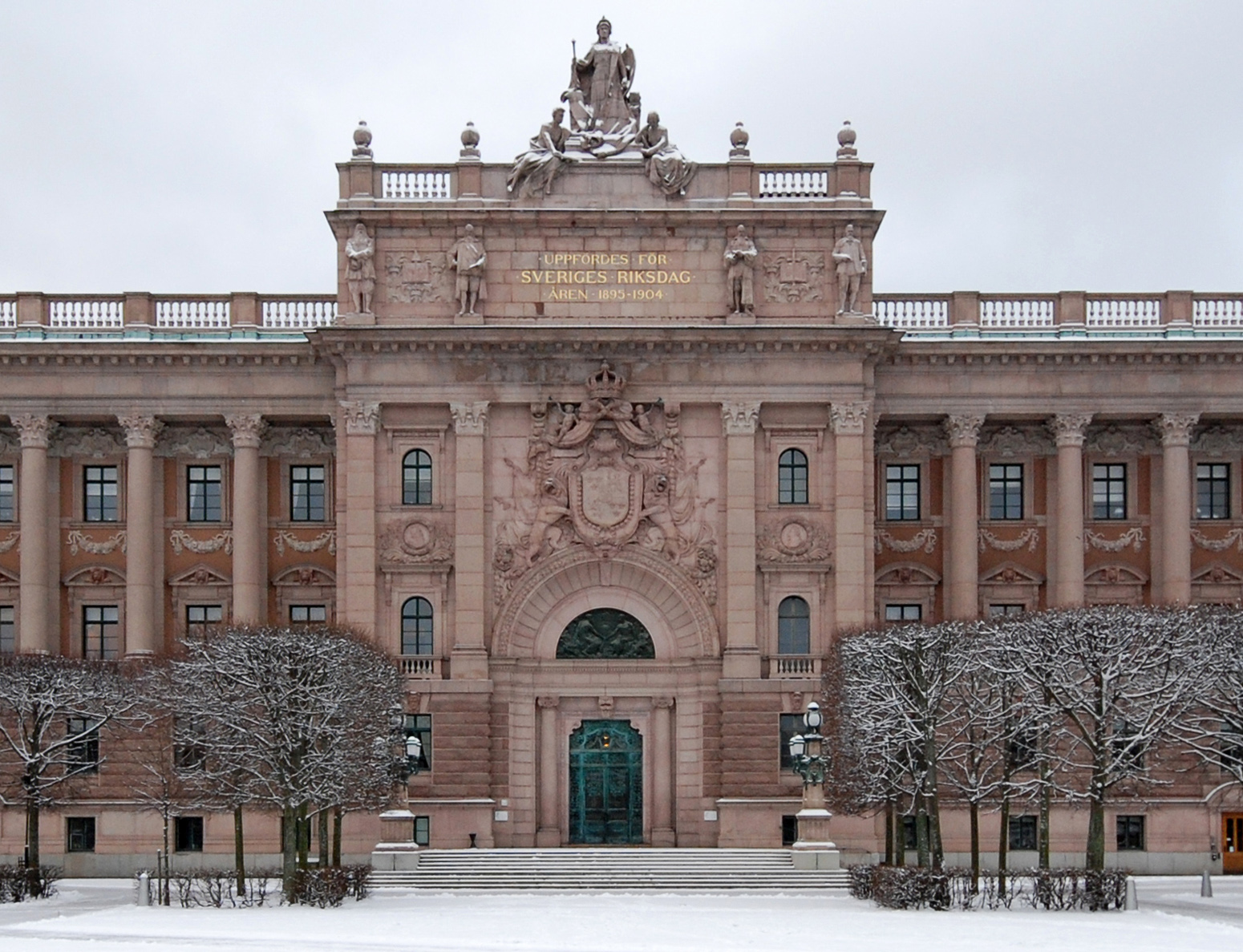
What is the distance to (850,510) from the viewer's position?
74000 mm

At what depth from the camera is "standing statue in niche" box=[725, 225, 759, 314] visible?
242ft

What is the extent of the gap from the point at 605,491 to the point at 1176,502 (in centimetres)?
1891

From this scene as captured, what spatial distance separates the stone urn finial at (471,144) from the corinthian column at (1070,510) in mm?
20910

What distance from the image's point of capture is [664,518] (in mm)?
74188

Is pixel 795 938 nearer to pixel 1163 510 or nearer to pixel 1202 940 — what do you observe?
pixel 1202 940

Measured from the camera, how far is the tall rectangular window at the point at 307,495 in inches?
3049

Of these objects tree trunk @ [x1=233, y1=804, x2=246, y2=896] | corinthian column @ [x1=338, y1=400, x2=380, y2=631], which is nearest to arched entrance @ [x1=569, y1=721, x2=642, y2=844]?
corinthian column @ [x1=338, y1=400, x2=380, y2=631]

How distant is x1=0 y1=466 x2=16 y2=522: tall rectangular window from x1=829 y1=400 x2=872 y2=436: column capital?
2732cm

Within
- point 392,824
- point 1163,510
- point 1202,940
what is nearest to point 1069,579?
point 1163,510

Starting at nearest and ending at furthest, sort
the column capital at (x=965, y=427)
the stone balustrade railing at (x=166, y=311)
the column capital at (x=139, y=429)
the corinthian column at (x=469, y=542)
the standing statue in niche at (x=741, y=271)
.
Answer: the corinthian column at (x=469, y=542) → the standing statue in niche at (x=741, y=271) → the column capital at (x=139, y=429) → the column capital at (x=965, y=427) → the stone balustrade railing at (x=166, y=311)

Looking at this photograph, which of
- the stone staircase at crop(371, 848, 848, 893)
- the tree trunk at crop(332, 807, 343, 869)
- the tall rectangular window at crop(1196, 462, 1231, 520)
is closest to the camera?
the tree trunk at crop(332, 807, 343, 869)

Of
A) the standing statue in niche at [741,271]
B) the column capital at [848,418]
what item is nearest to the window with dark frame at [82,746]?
the standing statue in niche at [741,271]

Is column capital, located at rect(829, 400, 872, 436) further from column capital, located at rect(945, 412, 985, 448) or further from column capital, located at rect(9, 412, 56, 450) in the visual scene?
column capital, located at rect(9, 412, 56, 450)

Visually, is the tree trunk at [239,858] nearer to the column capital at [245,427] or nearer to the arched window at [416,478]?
the arched window at [416,478]
